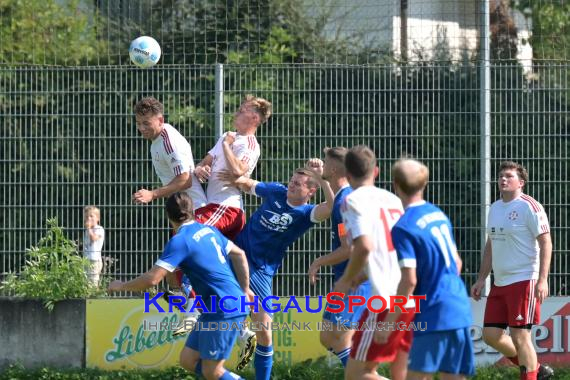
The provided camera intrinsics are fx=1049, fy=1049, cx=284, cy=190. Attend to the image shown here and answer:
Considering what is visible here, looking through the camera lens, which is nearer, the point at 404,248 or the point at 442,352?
the point at 404,248

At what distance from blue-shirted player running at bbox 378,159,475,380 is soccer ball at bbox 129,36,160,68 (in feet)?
14.8

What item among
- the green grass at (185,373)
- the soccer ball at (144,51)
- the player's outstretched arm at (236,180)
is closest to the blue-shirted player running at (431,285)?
the player's outstretched arm at (236,180)

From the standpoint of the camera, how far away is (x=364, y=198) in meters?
7.30

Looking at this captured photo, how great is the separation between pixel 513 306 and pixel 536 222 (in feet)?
2.70

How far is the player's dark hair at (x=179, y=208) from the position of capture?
27.5ft

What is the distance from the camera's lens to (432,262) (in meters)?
6.99

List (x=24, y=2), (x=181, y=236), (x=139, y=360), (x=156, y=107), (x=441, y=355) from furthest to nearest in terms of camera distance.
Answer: (x=24, y=2), (x=139, y=360), (x=156, y=107), (x=181, y=236), (x=441, y=355)

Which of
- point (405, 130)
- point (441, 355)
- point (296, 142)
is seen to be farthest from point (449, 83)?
point (441, 355)

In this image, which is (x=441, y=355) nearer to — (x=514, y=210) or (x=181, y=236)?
(x=181, y=236)

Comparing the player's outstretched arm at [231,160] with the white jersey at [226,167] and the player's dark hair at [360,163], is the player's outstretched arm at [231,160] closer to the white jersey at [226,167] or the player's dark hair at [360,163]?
the white jersey at [226,167]

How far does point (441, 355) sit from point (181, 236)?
2.43m

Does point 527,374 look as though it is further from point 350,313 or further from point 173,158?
point 173,158

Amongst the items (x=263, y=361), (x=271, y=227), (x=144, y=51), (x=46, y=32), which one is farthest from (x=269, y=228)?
(x=46, y=32)

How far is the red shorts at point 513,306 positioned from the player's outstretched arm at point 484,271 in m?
0.17
